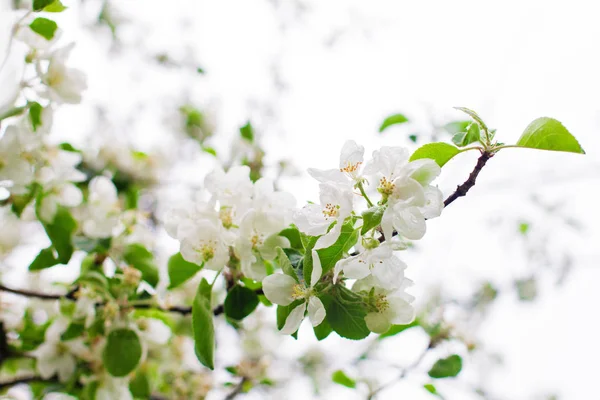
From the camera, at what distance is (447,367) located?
46.6 inches

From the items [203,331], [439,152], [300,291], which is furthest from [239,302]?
[439,152]

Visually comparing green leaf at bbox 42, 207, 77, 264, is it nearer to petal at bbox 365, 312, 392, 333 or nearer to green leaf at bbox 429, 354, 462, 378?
petal at bbox 365, 312, 392, 333

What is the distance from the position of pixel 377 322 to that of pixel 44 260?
84 centimetres

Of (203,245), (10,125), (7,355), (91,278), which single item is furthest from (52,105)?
(7,355)

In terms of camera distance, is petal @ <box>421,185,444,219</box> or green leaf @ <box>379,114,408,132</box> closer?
petal @ <box>421,185,444,219</box>

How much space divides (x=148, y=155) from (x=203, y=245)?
4.82 feet

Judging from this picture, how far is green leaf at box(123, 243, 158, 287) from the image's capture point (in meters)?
1.22

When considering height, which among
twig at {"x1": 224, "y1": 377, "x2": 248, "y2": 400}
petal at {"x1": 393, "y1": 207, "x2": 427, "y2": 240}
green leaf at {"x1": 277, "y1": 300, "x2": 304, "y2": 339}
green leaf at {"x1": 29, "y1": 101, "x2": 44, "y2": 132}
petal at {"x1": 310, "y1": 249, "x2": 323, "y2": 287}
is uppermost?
petal at {"x1": 393, "y1": 207, "x2": 427, "y2": 240}

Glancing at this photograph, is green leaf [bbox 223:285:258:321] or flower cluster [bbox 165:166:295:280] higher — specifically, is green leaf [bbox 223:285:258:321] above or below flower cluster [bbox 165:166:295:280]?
below

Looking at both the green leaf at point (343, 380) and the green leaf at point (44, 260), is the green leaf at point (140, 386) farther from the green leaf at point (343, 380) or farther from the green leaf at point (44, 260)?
the green leaf at point (343, 380)

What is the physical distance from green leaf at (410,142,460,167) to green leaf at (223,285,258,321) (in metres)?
0.38

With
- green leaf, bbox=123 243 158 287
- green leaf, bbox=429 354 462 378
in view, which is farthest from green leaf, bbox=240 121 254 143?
green leaf, bbox=429 354 462 378

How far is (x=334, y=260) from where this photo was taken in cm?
70

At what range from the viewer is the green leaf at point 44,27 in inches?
40.3
